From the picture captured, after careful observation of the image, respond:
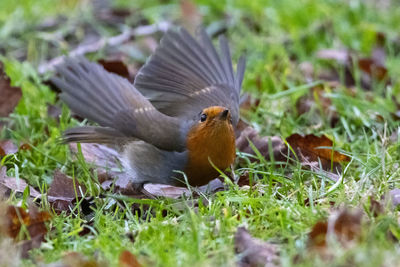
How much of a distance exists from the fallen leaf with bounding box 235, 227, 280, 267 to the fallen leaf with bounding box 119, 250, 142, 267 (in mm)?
427

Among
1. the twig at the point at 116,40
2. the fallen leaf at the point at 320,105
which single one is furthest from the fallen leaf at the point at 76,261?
the twig at the point at 116,40

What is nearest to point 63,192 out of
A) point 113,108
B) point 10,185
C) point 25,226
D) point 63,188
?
point 63,188

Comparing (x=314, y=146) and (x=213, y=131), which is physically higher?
(x=213, y=131)

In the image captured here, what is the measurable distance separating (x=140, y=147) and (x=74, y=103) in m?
0.44

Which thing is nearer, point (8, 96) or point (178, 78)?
point (178, 78)

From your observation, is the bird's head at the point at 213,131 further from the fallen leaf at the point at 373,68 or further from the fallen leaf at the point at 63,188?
the fallen leaf at the point at 373,68

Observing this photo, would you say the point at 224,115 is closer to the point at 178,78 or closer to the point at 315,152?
the point at 315,152

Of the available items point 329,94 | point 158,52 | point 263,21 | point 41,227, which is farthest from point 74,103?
point 263,21

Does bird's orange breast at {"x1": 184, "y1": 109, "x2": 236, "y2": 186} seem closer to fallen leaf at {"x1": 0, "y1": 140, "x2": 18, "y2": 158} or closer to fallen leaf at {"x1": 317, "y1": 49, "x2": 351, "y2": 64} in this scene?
fallen leaf at {"x1": 0, "y1": 140, "x2": 18, "y2": 158}

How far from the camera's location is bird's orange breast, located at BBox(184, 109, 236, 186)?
3814 mm

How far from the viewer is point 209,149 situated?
3834mm

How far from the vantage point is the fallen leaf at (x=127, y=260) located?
2635mm

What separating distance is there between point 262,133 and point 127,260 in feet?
7.30

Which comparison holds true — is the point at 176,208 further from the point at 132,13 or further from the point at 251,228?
the point at 132,13
